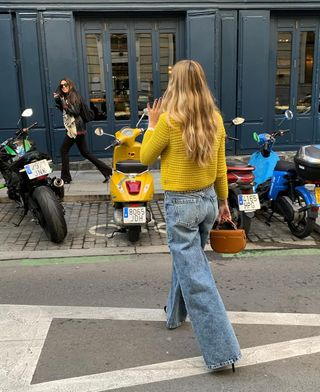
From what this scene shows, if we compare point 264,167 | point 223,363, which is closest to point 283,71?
point 264,167

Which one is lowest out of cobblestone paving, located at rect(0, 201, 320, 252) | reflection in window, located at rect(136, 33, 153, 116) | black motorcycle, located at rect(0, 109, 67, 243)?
cobblestone paving, located at rect(0, 201, 320, 252)

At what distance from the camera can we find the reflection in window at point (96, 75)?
917cm

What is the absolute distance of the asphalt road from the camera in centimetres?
292

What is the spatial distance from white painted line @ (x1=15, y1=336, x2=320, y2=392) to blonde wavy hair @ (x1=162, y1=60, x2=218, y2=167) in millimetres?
1338

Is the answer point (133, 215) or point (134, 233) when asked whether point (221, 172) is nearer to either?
point (133, 215)

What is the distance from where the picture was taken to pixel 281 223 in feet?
20.9

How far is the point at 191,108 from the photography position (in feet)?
9.09

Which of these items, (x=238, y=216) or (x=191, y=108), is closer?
(x=191, y=108)

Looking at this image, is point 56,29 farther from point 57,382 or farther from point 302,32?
point 57,382

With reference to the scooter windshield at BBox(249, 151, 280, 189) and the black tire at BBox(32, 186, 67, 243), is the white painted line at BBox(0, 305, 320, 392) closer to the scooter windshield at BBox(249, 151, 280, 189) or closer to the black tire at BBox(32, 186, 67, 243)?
the black tire at BBox(32, 186, 67, 243)

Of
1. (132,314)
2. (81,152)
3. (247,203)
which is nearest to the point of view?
(132,314)

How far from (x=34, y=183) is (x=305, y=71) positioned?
22.0 feet

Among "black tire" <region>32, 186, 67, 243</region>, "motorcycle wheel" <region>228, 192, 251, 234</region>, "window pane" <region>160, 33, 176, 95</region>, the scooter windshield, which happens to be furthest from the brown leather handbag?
"window pane" <region>160, 33, 176, 95</region>

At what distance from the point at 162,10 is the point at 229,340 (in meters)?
7.46
